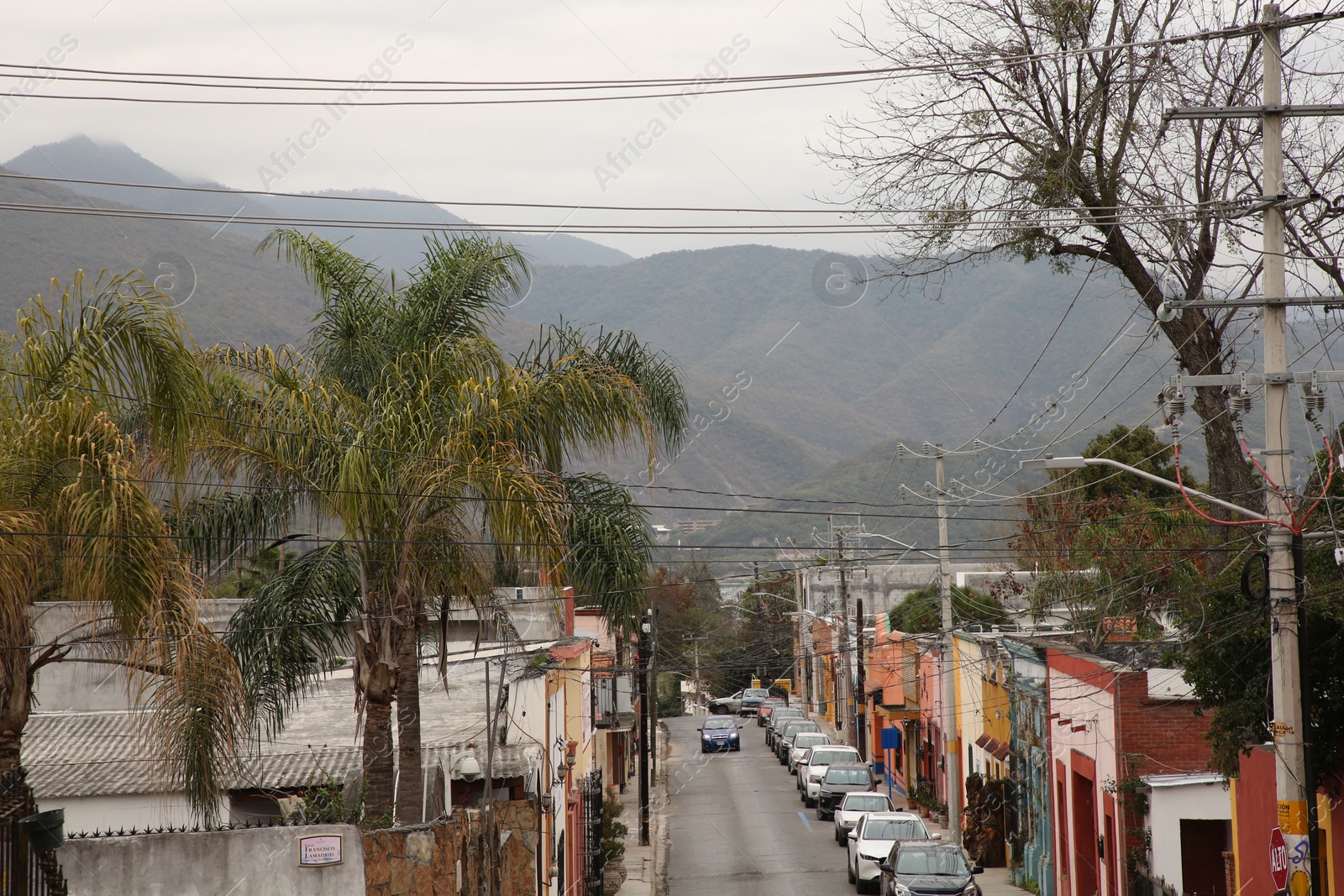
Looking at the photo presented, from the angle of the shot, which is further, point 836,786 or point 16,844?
point 836,786

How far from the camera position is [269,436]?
494 inches

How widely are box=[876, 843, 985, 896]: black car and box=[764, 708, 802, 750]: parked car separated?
3567cm

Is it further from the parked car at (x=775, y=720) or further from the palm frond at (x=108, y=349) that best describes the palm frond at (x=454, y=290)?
the parked car at (x=775, y=720)

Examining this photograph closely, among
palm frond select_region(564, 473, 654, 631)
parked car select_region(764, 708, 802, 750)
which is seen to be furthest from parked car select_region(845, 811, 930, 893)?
parked car select_region(764, 708, 802, 750)

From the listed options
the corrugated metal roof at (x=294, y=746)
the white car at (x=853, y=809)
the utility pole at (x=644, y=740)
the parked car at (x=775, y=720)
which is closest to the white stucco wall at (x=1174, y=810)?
the corrugated metal roof at (x=294, y=746)

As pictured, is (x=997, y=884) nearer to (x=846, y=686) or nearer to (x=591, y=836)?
(x=591, y=836)

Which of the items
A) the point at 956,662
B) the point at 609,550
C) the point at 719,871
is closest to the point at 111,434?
the point at 609,550

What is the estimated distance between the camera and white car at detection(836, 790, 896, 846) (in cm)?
3102

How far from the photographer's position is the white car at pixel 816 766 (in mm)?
38312

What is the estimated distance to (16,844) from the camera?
9555 mm

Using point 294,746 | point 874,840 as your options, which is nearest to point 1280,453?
point 294,746

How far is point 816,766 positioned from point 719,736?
712 inches

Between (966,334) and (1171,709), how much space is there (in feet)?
499

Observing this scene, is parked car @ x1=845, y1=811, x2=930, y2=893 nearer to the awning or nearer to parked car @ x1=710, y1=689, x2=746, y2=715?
the awning
